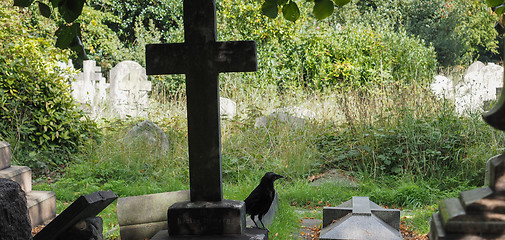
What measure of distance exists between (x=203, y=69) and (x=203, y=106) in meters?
0.24

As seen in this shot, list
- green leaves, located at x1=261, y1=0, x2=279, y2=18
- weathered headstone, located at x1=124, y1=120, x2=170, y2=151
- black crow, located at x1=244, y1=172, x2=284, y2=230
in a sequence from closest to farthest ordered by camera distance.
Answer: green leaves, located at x1=261, y1=0, x2=279, y2=18 < black crow, located at x1=244, y1=172, x2=284, y2=230 < weathered headstone, located at x1=124, y1=120, x2=170, y2=151

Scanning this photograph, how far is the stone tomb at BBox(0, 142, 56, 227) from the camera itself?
4.94 meters

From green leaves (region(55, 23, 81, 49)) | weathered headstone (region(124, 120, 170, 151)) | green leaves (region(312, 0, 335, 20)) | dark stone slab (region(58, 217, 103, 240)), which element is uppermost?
green leaves (region(312, 0, 335, 20))

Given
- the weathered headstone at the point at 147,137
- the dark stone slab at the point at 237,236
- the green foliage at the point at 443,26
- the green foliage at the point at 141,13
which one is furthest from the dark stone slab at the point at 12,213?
the green foliage at the point at 443,26

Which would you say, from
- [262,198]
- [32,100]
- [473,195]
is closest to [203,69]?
[262,198]

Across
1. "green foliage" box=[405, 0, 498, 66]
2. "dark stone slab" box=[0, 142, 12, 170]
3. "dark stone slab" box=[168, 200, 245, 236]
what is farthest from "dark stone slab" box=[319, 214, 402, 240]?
"green foliage" box=[405, 0, 498, 66]

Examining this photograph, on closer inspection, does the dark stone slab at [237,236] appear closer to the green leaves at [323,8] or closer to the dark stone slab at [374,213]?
the dark stone slab at [374,213]

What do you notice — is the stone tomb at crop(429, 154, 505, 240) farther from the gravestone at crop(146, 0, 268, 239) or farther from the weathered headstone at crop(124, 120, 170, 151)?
the weathered headstone at crop(124, 120, 170, 151)

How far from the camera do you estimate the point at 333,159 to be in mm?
7414

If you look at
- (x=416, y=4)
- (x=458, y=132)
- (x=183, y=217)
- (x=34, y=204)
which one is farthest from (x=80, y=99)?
(x=416, y=4)

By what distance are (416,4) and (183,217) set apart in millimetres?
22310

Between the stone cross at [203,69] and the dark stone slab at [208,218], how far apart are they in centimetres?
13

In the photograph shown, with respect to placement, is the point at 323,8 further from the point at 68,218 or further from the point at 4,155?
the point at 4,155

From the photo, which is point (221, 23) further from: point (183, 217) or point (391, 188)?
point (183, 217)
